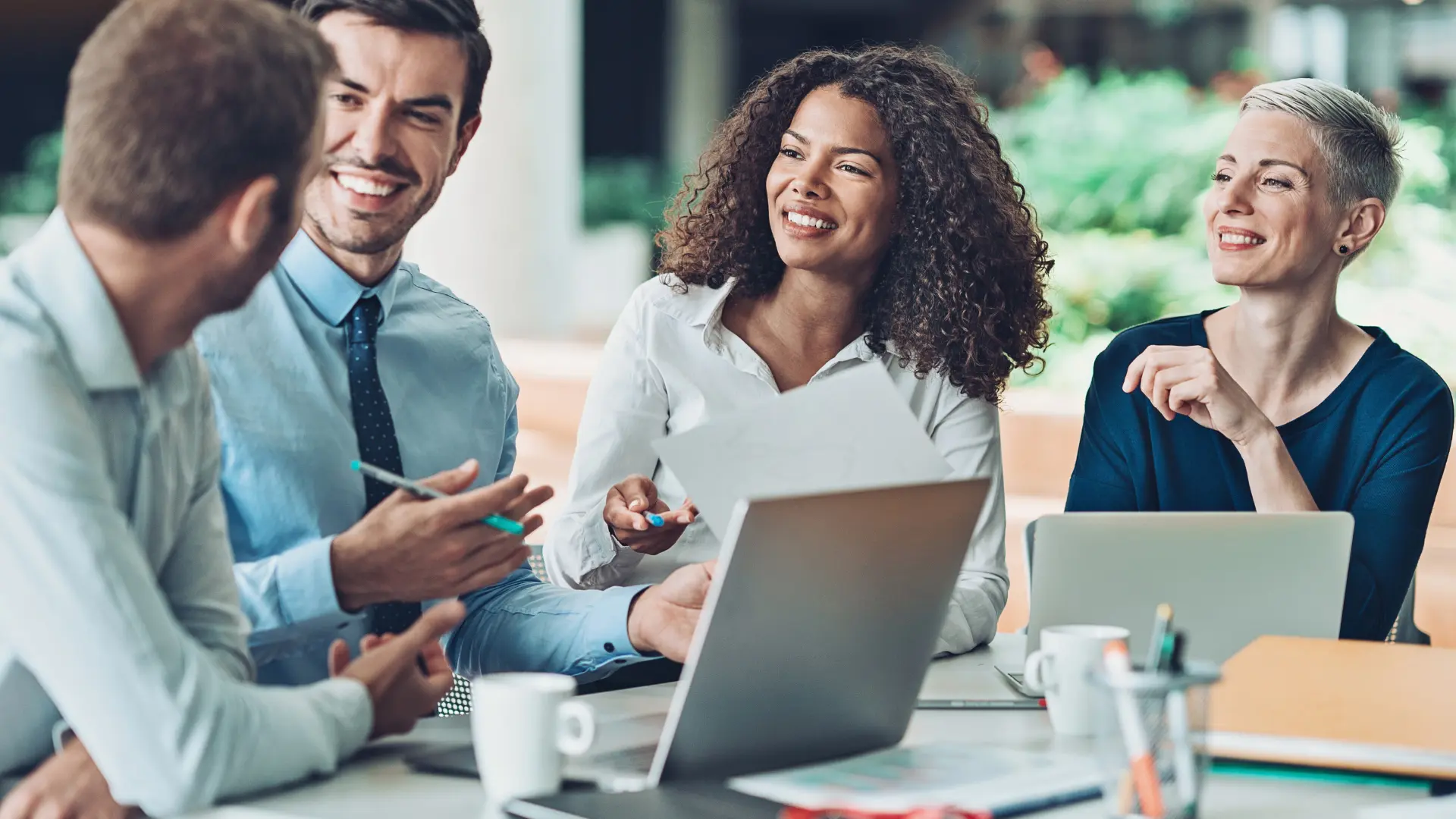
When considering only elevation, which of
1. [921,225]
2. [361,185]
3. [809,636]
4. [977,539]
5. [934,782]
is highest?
[361,185]

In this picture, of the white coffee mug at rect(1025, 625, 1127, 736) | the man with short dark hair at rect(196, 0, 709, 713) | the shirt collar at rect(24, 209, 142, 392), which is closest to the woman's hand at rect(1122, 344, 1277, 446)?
the white coffee mug at rect(1025, 625, 1127, 736)

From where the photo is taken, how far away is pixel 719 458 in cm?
140

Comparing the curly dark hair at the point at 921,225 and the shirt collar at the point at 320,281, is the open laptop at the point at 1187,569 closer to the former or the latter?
the curly dark hair at the point at 921,225

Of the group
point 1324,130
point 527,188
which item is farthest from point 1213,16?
point 1324,130

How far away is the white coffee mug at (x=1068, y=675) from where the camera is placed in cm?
147

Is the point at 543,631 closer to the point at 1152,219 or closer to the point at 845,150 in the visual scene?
the point at 845,150

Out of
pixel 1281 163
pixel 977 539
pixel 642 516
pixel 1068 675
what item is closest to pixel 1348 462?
pixel 1281 163

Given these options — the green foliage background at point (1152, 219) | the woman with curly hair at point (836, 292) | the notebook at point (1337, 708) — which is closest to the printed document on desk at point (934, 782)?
the notebook at point (1337, 708)

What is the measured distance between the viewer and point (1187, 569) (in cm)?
161

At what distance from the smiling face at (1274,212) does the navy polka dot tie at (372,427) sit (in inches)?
47.8

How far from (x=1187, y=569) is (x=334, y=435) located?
953 millimetres

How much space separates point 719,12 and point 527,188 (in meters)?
8.24

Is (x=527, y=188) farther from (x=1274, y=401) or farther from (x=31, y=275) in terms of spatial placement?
(x=31, y=275)

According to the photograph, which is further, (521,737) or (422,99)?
(422,99)
